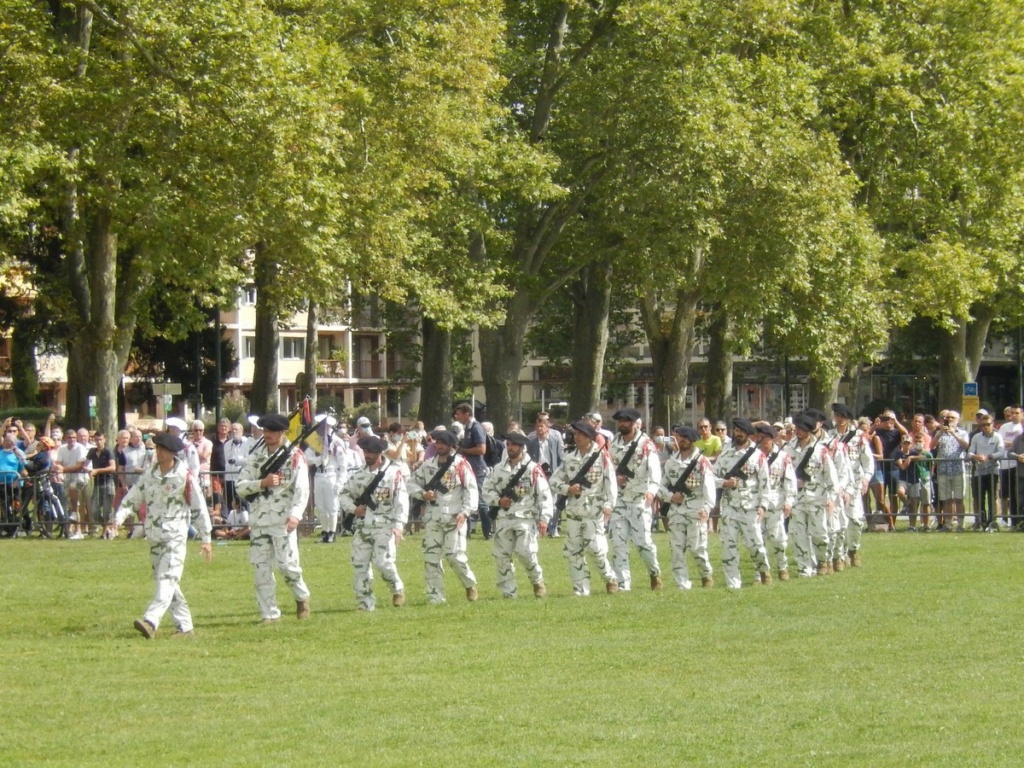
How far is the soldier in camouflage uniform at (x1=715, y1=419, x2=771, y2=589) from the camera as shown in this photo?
19.8 m

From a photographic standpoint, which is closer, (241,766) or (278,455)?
(241,766)

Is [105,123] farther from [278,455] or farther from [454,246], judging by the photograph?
[278,455]

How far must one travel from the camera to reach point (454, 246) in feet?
120

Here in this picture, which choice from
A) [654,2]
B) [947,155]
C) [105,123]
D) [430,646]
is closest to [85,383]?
[105,123]

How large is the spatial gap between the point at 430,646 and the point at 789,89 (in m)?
25.5

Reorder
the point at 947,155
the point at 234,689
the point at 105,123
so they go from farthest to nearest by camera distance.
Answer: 1. the point at 947,155
2. the point at 105,123
3. the point at 234,689

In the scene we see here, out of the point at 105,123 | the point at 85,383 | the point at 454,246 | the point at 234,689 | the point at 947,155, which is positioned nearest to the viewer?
the point at 234,689

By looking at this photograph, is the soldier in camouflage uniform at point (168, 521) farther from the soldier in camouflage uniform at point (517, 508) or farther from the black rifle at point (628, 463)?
the black rifle at point (628, 463)

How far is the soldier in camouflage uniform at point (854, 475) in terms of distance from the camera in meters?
22.4

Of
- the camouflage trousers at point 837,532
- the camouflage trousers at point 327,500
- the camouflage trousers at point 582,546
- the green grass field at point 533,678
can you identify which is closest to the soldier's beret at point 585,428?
the camouflage trousers at point 582,546

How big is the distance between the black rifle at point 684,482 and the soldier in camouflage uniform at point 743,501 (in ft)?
1.77

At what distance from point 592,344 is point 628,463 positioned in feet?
76.4

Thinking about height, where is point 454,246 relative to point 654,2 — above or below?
below

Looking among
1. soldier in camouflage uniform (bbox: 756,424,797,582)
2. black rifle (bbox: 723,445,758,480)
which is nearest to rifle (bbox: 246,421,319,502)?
black rifle (bbox: 723,445,758,480)
